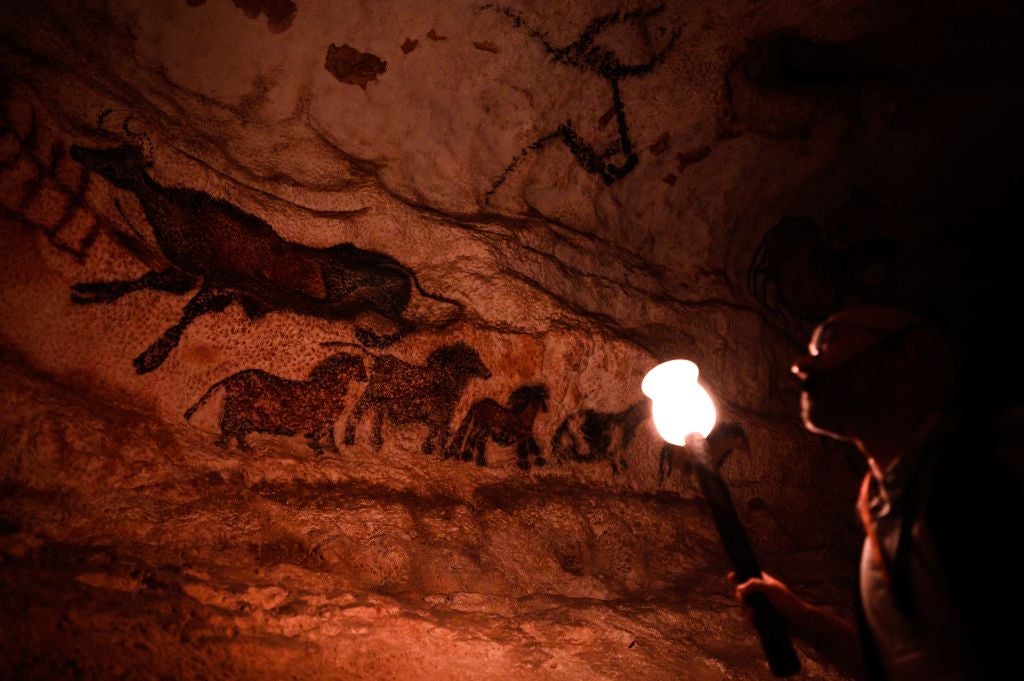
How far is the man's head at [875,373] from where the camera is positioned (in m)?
1.21

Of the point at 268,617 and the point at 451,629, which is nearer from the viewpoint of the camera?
the point at 268,617

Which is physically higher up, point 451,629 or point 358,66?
point 358,66

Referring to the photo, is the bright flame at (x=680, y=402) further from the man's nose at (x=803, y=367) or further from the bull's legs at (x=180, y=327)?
the bull's legs at (x=180, y=327)

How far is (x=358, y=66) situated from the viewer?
2457mm

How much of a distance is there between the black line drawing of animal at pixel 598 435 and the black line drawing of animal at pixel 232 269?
747mm

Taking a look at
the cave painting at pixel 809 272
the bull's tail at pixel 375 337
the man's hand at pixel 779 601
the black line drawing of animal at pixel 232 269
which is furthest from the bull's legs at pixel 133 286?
the cave painting at pixel 809 272

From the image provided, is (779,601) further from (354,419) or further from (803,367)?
(354,419)

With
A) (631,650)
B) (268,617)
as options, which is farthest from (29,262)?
(631,650)

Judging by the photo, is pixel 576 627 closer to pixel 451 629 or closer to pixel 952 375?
pixel 451 629

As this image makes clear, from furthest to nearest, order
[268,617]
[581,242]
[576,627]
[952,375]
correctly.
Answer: [581,242] < [576,627] < [268,617] < [952,375]

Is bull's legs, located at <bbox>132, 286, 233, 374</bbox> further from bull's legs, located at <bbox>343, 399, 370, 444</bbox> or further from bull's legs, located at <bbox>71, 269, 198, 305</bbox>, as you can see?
bull's legs, located at <bbox>343, 399, 370, 444</bbox>

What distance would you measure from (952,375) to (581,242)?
6.21ft

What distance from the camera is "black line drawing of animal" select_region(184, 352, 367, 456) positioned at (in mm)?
1969

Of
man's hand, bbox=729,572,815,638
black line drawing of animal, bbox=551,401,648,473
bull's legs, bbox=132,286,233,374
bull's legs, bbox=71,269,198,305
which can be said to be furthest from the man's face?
bull's legs, bbox=71,269,198,305
